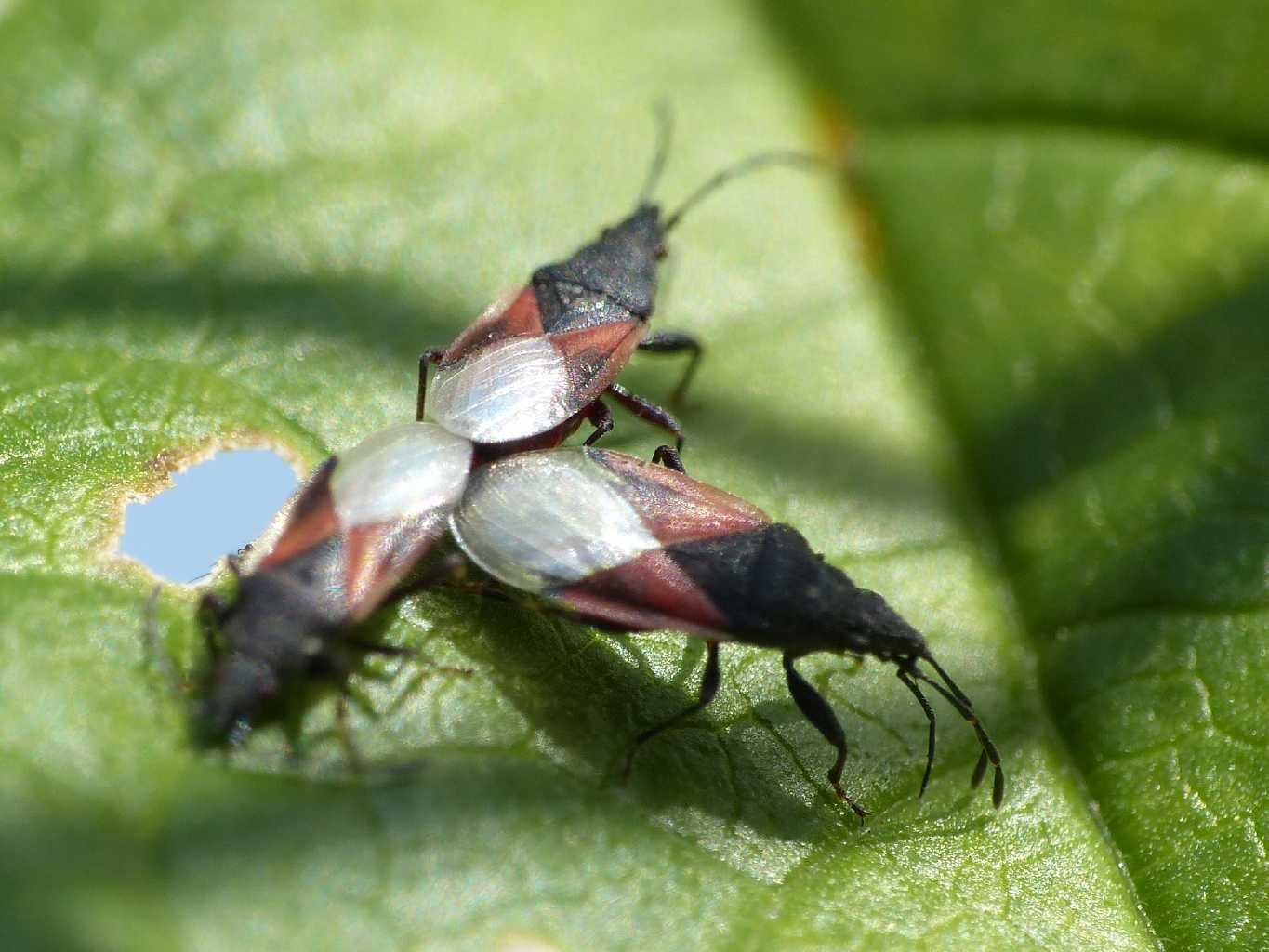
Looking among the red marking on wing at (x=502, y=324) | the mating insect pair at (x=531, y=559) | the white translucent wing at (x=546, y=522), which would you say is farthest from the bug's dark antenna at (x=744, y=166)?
the white translucent wing at (x=546, y=522)

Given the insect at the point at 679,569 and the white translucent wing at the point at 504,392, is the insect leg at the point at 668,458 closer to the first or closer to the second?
the insect at the point at 679,569

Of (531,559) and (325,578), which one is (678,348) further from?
(325,578)

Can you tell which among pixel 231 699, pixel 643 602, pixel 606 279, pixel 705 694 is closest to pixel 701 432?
pixel 606 279

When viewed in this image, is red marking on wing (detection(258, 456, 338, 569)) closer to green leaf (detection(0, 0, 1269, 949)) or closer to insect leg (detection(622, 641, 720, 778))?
green leaf (detection(0, 0, 1269, 949))

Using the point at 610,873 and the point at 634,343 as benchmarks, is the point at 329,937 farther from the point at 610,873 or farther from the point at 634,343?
the point at 634,343

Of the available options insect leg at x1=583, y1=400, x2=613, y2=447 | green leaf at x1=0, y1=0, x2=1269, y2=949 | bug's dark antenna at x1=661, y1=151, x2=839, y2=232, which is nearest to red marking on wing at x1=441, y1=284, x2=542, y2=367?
green leaf at x1=0, y1=0, x2=1269, y2=949
